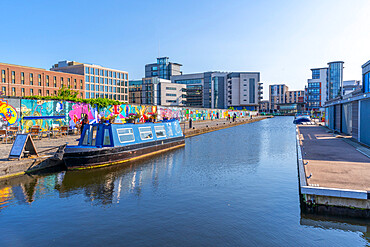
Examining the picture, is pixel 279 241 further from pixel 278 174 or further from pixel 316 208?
pixel 278 174

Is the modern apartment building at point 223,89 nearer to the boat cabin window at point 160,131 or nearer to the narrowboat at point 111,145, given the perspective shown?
the boat cabin window at point 160,131

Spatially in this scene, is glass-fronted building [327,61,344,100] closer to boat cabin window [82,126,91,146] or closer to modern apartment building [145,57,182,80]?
modern apartment building [145,57,182,80]

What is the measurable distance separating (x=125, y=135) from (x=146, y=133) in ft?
8.92

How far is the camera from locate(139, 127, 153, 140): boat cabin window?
765 inches

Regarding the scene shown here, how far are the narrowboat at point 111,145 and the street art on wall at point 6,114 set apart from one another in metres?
7.78

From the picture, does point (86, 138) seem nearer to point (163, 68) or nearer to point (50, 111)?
point (50, 111)

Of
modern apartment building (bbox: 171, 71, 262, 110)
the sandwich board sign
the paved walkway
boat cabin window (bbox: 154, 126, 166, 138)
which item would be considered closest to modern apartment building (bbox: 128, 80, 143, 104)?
modern apartment building (bbox: 171, 71, 262, 110)

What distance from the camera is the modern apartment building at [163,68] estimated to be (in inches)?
6147

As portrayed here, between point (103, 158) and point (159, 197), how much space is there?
579 centimetres

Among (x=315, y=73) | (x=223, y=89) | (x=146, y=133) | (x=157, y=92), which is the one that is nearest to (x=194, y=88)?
(x=223, y=89)

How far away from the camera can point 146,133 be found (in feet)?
65.7

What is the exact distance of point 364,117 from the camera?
1903cm

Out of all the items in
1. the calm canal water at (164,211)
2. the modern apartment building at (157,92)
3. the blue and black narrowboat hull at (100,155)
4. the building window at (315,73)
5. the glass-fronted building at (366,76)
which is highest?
the building window at (315,73)

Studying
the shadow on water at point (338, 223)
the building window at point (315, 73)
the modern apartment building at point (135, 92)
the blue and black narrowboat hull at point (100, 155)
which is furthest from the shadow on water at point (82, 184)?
the building window at point (315, 73)
